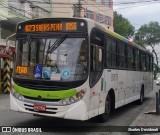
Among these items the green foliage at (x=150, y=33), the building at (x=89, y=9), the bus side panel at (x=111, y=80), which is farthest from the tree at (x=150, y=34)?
the bus side panel at (x=111, y=80)

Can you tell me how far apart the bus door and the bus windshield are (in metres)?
0.35

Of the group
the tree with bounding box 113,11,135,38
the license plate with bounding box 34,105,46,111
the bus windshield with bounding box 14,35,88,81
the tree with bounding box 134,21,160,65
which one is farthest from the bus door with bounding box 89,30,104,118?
the tree with bounding box 134,21,160,65

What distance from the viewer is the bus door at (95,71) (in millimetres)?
9438

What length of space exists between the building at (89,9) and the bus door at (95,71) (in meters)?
30.4

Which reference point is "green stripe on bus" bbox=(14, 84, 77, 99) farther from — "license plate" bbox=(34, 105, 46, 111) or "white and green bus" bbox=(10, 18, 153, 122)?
"license plate" bbox=(34, 105, 46, 111)

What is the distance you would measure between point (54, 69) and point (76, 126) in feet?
7.16

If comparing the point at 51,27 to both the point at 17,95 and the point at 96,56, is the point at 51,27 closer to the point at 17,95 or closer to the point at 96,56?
the point at 96,56

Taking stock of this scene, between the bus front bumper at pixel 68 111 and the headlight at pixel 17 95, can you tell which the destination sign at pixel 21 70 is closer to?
the headlight at pixel 17 95

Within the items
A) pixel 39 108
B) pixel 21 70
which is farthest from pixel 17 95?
pixel 39 108

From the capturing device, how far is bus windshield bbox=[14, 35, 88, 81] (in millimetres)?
9086

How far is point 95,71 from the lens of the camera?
9719 millimetres

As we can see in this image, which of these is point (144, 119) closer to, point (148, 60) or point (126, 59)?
point (126, 59)

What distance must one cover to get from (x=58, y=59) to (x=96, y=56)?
116 cm

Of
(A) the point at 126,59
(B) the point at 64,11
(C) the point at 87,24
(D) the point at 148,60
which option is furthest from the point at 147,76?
(B) the point at 64,11
